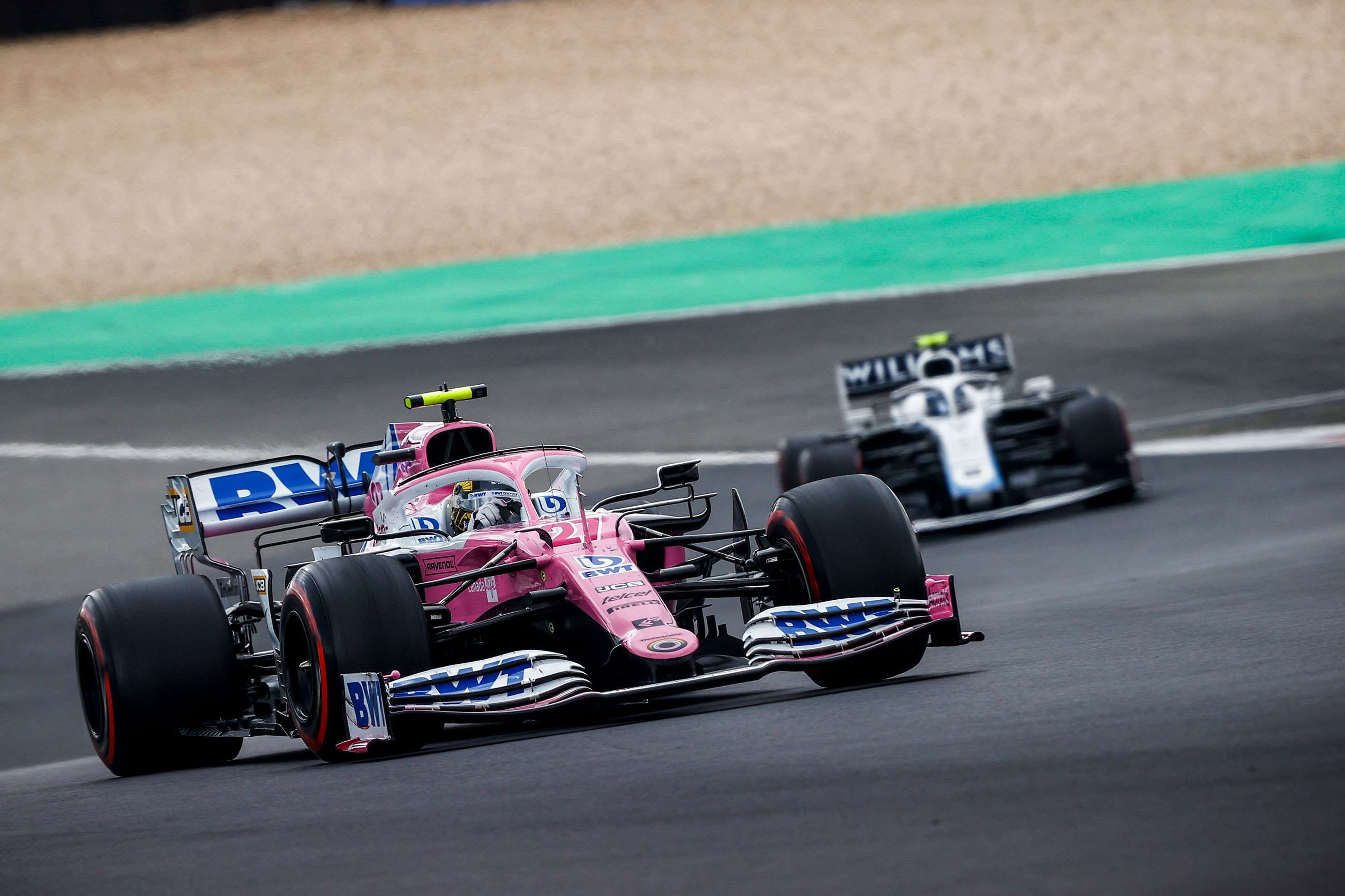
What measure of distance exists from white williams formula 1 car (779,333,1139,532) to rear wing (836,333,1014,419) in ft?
0.62

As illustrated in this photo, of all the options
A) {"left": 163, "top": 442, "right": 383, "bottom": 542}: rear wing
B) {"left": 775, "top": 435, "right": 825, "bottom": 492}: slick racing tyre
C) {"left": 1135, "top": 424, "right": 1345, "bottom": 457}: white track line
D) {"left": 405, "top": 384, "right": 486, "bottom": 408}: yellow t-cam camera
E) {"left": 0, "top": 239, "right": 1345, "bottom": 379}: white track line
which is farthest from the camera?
{"left": 0, "top": 239, "right": 1345, "bottom": 379}: white track line

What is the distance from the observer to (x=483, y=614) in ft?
28.5

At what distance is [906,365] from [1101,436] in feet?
6.02

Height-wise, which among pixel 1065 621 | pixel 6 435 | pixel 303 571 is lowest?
pixel 1065 621

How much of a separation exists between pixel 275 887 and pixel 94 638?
3.94 meters

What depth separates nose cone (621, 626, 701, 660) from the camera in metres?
7.66

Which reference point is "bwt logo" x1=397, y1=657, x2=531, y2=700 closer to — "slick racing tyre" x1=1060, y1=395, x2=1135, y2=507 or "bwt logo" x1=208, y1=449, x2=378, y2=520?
"bwt logo" x1=208, y1=449, x2=378, y2=520

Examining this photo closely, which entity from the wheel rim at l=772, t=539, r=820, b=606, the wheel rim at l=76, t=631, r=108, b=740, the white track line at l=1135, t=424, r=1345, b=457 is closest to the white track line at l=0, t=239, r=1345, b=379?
the white track line at l=1135, t=424, r=1345, b=457

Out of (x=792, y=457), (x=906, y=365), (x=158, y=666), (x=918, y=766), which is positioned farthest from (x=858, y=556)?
(x=906, y=365)

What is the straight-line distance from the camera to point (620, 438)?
19.1 m

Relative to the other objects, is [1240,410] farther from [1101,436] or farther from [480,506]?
[480,506]

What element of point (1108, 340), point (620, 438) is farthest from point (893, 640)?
point (1108, 340)

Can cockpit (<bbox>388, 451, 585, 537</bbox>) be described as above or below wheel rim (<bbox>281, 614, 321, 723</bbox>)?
above

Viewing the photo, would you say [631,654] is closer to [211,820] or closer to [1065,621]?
[211,820]
